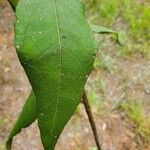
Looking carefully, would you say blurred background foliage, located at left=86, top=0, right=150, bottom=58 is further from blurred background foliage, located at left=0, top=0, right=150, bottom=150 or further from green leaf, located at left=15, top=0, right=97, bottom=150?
green leaf, located at left=15, top=0, right=97, bottom=150

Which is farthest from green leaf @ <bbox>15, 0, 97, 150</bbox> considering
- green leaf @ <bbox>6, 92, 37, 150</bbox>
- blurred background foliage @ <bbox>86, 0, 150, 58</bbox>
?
blurred background foliage @ <bbox>86, 0, 150, 58</bbox>

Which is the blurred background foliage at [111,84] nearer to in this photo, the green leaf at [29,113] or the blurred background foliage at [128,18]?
the blurred background foliage at [128,18]

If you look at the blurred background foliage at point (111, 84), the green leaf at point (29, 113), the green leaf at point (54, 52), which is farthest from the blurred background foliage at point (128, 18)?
the green leaf at point (54, 52)

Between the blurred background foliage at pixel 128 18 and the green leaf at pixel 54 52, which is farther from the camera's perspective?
the blurred background foliage at pixel 128 18

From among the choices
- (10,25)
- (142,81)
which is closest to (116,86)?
(142,81)

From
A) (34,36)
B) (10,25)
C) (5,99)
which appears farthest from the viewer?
(10,25)

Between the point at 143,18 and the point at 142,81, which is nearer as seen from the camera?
the point at 142,81

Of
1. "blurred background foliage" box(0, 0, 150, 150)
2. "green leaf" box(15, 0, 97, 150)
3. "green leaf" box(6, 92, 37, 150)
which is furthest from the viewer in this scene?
"blurred background foliage" box(0, 0, 150, 150)

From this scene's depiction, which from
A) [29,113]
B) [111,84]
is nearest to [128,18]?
[111,84]

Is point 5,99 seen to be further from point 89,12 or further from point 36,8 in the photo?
point 36,8
